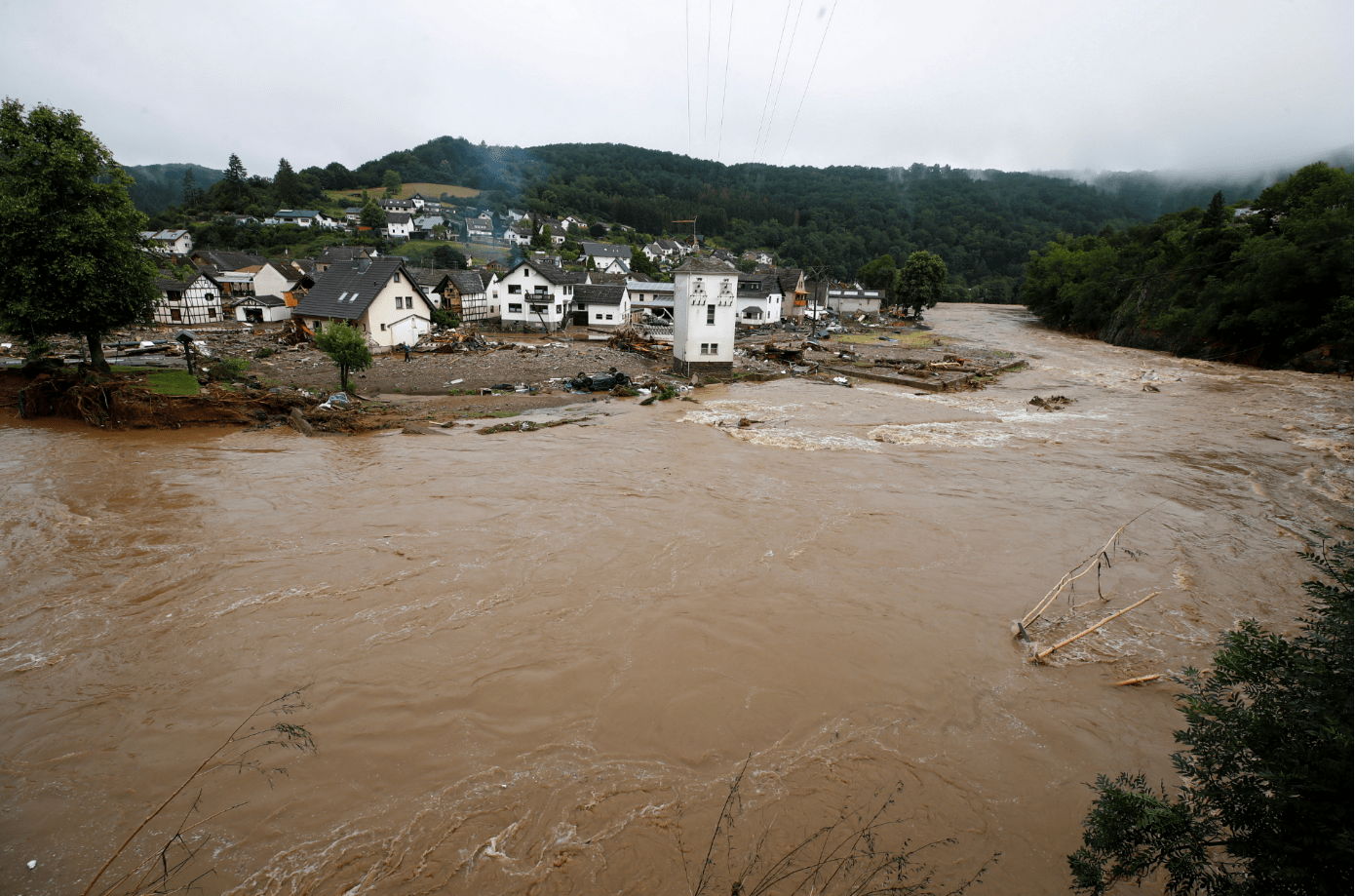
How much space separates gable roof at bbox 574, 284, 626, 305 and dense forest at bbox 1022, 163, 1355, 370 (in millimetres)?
40737

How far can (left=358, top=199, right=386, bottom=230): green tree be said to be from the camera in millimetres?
89938

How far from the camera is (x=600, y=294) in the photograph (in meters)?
48.5

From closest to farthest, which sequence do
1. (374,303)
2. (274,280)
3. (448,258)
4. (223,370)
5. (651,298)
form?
(223,370), (374,303), (274,280), (651,298), (448,258)

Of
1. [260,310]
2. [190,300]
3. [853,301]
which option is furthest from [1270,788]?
[853,301]

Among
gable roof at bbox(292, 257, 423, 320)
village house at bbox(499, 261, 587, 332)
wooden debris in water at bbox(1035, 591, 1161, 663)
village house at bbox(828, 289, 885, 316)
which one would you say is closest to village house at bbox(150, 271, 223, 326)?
gable roof at bbox(292, 257, 423, 320)

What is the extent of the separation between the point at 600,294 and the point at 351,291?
66.9 feet

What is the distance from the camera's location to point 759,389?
1062 inches

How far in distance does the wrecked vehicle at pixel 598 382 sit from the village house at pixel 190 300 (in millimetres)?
37910

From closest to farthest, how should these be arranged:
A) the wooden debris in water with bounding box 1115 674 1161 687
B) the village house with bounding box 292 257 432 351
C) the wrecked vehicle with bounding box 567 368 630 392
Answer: the wooden debris in water with bounding box 1115 674 1161 687
the wrecked vehicle with bounding box 567 368 630 392
the village house with bounding box 292 257 432 351

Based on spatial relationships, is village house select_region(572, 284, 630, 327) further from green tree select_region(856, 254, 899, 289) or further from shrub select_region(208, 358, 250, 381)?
green tree select_region(856, 254, 899, 289)

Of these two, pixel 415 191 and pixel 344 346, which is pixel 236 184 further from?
pixel 344 346

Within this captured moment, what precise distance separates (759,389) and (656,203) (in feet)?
396

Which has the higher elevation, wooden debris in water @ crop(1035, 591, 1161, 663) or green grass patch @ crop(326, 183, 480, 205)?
green grass patch @ crop(326, 183, 480, 205)

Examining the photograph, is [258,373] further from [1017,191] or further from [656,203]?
[1017,191]
